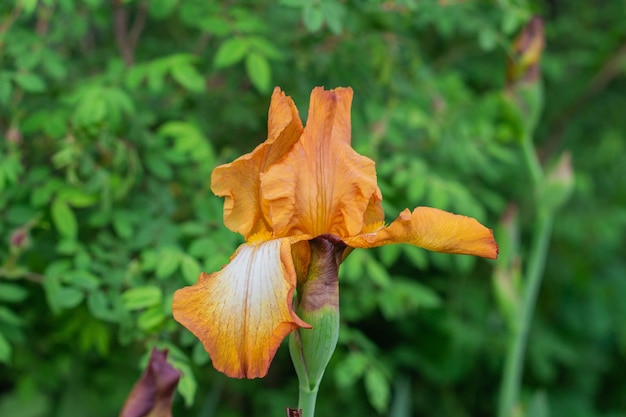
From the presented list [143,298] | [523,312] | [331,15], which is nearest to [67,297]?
[143,298]

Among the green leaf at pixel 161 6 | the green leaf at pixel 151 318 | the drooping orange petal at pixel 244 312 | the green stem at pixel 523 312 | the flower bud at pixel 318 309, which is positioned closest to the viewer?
the drooping orange petal at pixel 244 312

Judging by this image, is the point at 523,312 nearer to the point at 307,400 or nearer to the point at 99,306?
the point at 99,306

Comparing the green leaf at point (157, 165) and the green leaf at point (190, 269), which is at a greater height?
the green leaf at point (157, 165)

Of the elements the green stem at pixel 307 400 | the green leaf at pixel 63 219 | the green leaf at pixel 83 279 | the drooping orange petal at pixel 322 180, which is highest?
the drooping orange petal at pixel 322 180

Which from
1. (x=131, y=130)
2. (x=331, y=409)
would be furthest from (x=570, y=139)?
(x=131, y=130)

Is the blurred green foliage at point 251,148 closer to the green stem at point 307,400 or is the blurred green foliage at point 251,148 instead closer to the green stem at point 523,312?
the green stem at point 523,312

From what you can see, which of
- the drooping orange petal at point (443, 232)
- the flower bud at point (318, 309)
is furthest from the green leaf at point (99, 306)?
the drooping orange petal at point (443, 232)

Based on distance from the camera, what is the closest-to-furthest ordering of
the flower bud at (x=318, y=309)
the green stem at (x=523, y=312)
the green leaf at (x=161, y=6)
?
the flower bud at (x=318, y=309) < the green leaf at (x=161, y=6) < the green stem at (x=523, y=312)

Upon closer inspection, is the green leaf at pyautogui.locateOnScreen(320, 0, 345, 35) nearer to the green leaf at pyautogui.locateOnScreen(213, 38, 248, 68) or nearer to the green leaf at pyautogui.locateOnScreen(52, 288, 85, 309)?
the green leaf at pyautogui.locateOnScreen(213, 38, 248, 68)
